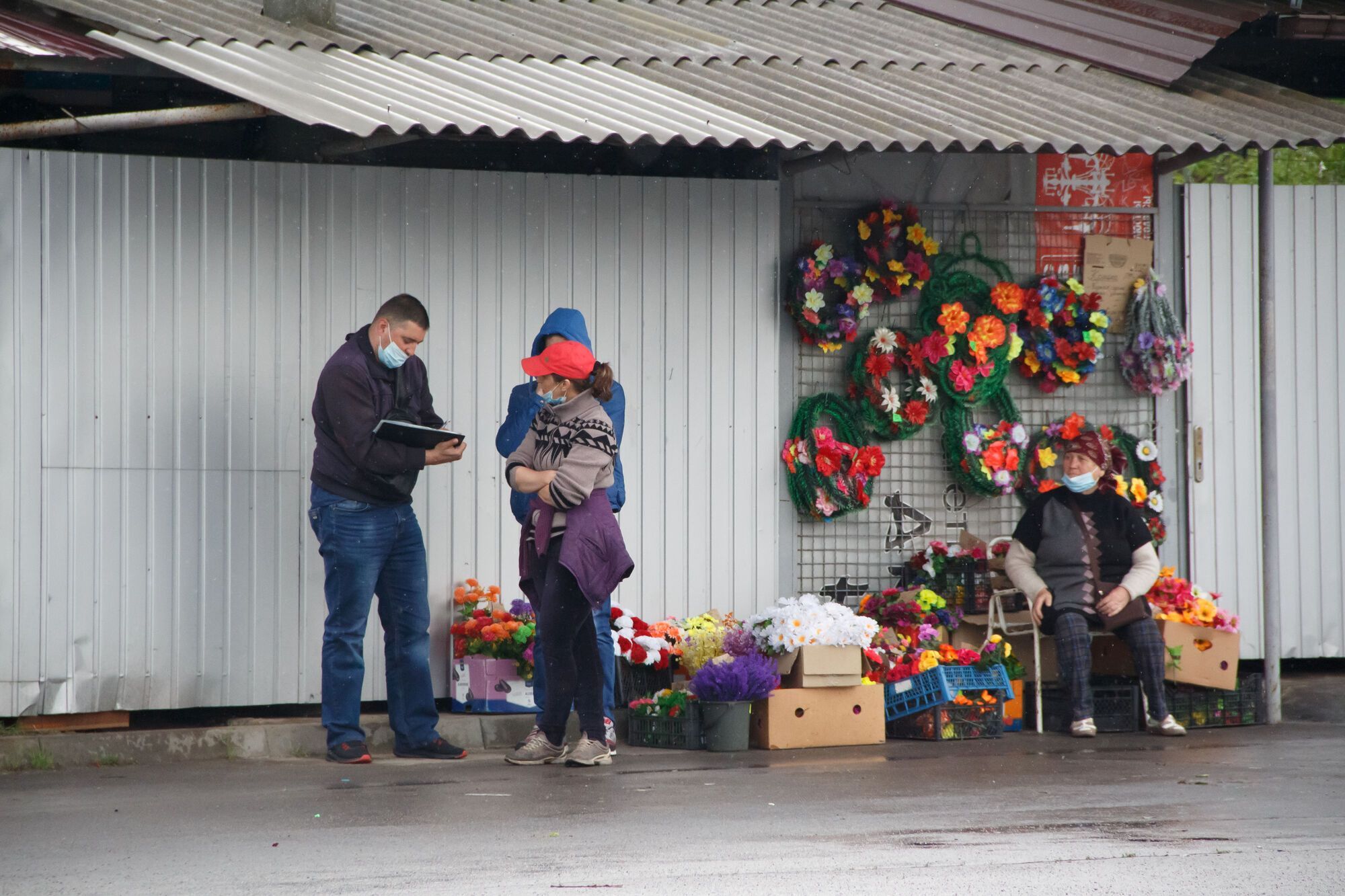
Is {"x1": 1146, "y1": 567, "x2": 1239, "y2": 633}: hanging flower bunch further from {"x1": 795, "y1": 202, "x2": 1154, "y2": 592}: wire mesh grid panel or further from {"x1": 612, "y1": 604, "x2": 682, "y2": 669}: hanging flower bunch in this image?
{"x1": 612, "y1": 604, "x2": 682, "y2": 669}: hanging flower bunch

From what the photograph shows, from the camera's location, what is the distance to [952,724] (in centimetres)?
921

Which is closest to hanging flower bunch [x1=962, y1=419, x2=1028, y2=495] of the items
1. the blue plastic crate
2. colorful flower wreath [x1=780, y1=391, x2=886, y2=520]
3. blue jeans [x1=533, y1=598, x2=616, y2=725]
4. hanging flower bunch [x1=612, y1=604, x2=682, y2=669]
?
colorful flower wreath [x1=780, y1=391, x2=886, y2=520]

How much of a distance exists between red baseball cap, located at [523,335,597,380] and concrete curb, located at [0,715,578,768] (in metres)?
2.19

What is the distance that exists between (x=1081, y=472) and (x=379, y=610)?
413 cm

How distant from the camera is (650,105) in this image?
8711 millimetres

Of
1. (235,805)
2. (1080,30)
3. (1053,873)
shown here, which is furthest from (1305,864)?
(1080,30)

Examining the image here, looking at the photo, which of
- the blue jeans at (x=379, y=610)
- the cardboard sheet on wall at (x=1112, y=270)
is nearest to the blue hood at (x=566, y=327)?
the blue jeans at (x=379, y=610)

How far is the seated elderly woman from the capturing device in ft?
30.8

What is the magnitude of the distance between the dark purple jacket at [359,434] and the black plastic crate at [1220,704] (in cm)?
479

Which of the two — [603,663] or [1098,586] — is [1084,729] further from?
[603,663]

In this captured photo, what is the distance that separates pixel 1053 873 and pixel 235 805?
339cm

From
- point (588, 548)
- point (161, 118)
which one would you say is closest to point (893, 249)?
point (588, 548)

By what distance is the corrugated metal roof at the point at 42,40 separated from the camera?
7688mm

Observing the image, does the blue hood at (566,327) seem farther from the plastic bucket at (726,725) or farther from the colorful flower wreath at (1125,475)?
the colorful flower wreath at (1125,475)
